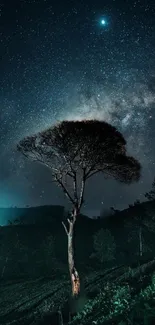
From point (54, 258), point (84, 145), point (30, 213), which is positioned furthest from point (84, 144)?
point (30, 213)

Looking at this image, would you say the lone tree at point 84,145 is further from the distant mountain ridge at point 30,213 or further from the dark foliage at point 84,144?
the distant mountain ridge at point 30,213

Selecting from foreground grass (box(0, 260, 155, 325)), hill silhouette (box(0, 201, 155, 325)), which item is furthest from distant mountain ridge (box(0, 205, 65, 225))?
foreground grass (box(0, 260, 155, 325))

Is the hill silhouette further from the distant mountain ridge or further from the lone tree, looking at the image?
the distant mountain ridge

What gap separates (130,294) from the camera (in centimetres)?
1418

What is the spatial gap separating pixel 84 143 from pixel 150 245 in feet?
95.1

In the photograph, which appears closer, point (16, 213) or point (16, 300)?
point (16, 300)

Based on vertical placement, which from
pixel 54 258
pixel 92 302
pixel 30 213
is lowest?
pixel 92 302

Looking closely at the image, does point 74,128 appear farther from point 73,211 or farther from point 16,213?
point 16,213

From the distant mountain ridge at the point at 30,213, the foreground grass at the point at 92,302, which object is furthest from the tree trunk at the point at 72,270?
the distant mountain ridge at the point at 30,213

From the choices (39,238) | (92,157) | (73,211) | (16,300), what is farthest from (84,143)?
(39,238)

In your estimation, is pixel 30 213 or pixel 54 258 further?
pixel 30 213

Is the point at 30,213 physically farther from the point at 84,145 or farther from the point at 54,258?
the point at 84,145

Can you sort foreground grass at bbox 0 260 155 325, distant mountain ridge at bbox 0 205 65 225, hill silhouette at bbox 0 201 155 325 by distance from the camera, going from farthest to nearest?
distant mountain ridge at bbox 0 205 65 225 < hill silhouette at bbox 0 201 155 325 < foreground grass at bbox 0 260 155 325

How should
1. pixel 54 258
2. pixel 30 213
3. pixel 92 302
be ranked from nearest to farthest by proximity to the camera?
pixel 92 302
pixel 54 258
pixel 30 213
